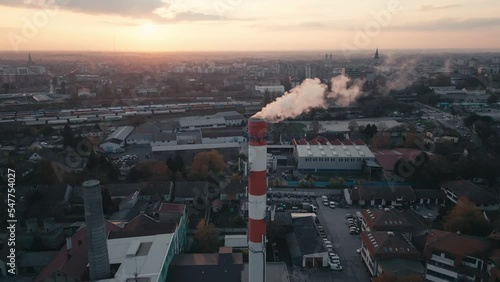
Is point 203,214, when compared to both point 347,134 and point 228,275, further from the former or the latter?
point 347,134

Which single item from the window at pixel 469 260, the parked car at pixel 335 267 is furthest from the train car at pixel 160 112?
the window at pixel 469 260

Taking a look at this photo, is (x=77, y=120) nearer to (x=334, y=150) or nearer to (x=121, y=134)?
(x=121, y=134)

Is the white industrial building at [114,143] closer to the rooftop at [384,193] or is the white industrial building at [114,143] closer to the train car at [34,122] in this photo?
the train car at [34,122]

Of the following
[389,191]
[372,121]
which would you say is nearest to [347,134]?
[372,121]

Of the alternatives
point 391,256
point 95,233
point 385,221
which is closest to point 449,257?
point 391,256

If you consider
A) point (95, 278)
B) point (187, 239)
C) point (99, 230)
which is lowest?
point (187, 239)

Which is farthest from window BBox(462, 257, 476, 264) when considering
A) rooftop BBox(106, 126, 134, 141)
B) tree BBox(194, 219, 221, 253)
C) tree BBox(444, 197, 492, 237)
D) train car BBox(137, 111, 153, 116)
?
train car BBox(137, 111, 153, 116)
